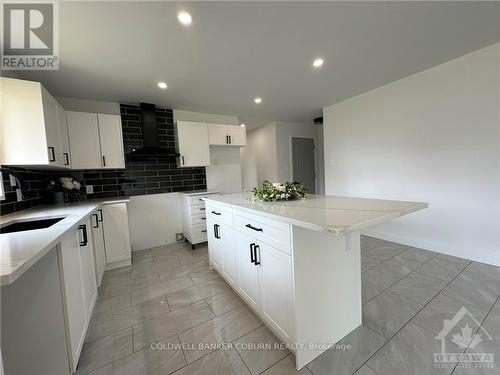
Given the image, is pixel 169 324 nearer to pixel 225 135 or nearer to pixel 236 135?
pixel 225 135

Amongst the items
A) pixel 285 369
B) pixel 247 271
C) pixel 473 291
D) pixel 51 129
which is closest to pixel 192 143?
pixel 51 129

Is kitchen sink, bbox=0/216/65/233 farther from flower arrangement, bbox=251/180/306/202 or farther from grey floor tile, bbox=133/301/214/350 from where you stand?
flower arrangement, bbox=251/180/306/202

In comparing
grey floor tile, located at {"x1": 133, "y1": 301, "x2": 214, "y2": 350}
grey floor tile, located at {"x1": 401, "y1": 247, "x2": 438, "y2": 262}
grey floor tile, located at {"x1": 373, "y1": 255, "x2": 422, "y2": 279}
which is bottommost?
grey floor tile, located at {"x1": 133, "y1": 301, "x2": 214, "y2": 350}

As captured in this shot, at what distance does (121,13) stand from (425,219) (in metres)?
4.00

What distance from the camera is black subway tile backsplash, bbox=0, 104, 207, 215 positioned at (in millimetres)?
3016

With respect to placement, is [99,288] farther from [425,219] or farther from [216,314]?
[425,219]

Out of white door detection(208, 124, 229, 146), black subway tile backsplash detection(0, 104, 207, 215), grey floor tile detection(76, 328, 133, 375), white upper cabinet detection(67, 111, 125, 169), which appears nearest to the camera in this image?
grey floor tile detection(76, 328, 133, 375)

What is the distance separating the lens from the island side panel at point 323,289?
1187 millimetres

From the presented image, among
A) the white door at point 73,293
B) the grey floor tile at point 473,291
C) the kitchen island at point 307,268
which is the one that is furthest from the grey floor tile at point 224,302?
the grey floor tile at point 473,291

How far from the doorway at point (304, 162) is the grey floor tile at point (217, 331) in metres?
3.98

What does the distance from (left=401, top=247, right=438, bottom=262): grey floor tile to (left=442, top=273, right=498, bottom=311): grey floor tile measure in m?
0.46

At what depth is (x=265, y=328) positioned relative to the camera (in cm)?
154

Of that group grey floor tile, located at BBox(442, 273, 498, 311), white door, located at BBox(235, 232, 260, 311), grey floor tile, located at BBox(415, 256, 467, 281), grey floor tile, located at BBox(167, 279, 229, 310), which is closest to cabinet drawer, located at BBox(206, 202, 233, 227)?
white door, located at BBox(235, 232, 260, 311)

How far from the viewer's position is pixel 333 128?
152 inches
